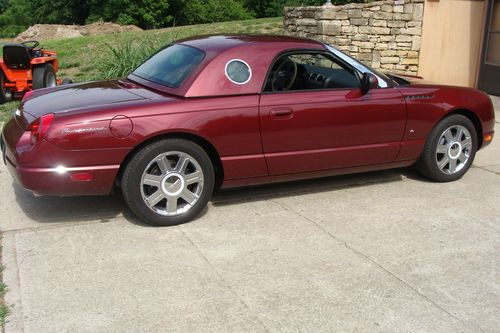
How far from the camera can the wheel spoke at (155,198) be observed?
470 centimetres

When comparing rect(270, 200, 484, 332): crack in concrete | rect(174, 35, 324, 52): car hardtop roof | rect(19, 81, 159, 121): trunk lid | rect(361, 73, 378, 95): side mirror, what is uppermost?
rect(174, 35, 324, 52): car hardtop roof

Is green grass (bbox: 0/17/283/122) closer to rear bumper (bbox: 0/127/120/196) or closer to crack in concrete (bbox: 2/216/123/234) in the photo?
crack in concrete (bbox: 2/216/123/234)

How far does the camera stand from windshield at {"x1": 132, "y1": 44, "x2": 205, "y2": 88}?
5.08 meters

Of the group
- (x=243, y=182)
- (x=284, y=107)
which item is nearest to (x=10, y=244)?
(x=243, y=182)

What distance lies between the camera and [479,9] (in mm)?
11781

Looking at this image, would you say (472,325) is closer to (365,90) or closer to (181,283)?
(181,283)

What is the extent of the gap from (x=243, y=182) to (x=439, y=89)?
2332 millimetres

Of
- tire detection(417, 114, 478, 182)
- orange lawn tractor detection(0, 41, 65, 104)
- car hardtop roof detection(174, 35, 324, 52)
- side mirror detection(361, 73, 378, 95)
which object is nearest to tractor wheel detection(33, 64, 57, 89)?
orange lawn tractor detection(0, 41, 65, 104)

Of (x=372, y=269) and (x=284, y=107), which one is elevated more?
(x=284, y=107)

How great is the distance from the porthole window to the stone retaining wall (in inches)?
286

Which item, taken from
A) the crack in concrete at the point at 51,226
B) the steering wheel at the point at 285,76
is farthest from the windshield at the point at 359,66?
the crack in concrete at the point at 51,226

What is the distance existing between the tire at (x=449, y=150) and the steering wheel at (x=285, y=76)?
5.08 feet

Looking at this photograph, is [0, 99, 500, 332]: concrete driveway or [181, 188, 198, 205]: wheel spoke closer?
[0, 99, 500, 332]: concrete driveway

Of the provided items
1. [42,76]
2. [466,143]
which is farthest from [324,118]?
[42,76]
